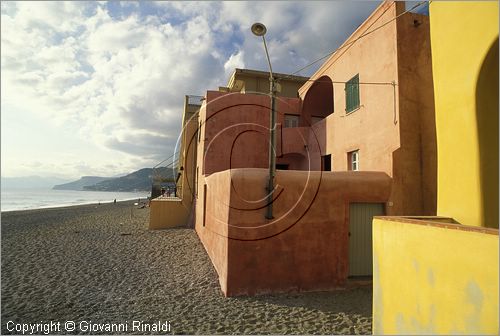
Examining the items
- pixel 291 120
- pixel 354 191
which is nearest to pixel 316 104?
pixel 291 120

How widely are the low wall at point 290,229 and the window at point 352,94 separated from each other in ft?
10.5

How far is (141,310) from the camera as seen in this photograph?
6461 mm

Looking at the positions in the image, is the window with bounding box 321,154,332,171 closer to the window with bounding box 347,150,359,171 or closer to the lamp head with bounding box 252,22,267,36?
the window with bounding box 347,150,359,171

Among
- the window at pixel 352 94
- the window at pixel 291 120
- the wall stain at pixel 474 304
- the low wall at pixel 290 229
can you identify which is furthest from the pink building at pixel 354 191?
the window at pixel 291 120

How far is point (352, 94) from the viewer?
33.0ft

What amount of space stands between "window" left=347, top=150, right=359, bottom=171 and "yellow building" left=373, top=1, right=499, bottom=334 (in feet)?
16.5

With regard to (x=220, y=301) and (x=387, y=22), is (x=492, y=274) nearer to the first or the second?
(x=220, y=301)

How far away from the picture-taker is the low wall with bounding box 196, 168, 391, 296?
7176mm

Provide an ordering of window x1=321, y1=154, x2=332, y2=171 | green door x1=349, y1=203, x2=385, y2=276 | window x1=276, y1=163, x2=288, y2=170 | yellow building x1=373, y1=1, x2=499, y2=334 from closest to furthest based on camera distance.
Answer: yellow building x1=373, y1=1, x2=499, y2=334, green door x1=349, y1=203, x2=385, y2=276, window x1=321, y1=154, x2=332, y2=171, window x1=276, y1=163, x2=288, y2=170

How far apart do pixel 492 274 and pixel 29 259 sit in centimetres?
1494

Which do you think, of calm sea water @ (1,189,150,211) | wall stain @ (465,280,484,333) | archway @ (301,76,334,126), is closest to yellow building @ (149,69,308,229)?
archway @ (301,76,334,126)

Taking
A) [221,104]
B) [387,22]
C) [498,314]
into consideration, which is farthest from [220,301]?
[221,104]

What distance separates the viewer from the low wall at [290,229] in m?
7.18

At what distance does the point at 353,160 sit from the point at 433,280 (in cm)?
715
